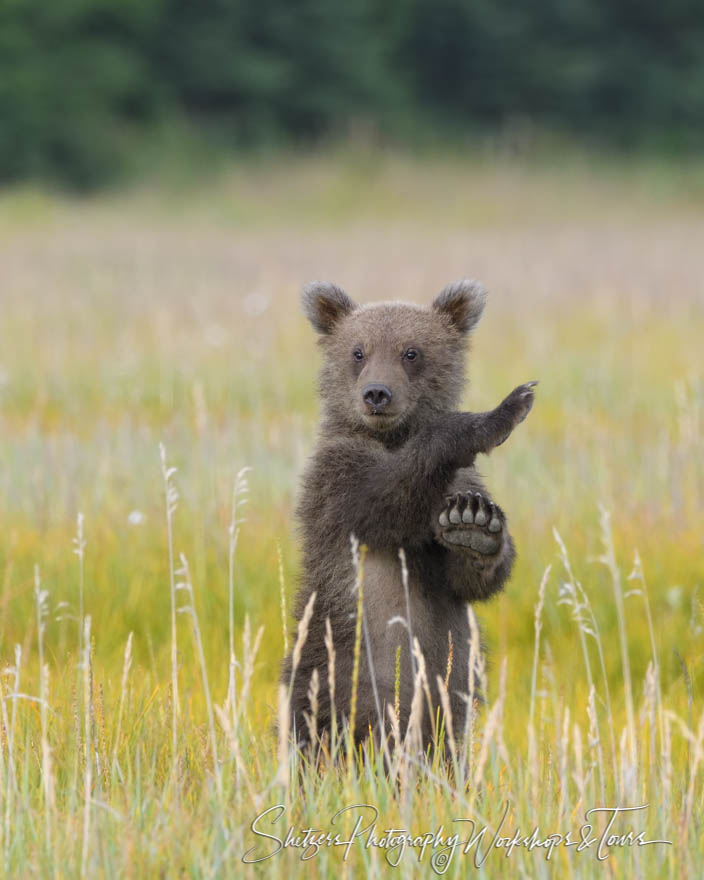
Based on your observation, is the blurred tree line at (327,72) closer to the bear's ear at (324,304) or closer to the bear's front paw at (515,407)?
the bear's ear at (324,304)

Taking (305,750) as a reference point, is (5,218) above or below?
above

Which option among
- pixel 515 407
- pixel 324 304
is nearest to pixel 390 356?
pixel 324 304

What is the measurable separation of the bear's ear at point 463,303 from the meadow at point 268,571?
2.71ft

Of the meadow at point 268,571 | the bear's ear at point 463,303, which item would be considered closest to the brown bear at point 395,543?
the meadow at point 268,571

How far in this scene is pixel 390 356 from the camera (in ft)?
13.2

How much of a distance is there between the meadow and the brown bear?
191mm

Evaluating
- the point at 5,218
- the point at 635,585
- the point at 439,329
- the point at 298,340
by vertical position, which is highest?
the point at 5,218

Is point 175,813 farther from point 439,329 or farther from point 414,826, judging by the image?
point 439,329

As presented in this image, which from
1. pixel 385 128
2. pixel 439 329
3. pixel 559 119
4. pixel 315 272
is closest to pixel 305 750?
pixel 439 329

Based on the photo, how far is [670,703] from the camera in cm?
443

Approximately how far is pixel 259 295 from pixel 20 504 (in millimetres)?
8024

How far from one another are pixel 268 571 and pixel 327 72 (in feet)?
124

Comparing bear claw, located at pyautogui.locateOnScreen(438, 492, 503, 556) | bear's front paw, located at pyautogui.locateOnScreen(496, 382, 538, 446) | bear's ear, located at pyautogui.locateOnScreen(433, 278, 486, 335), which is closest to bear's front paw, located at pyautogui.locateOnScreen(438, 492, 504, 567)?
bear claw, located at pyautogui.locateOnScreen(438, 492, 503, 556)

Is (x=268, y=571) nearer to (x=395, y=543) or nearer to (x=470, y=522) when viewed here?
(x=395, y=543)
